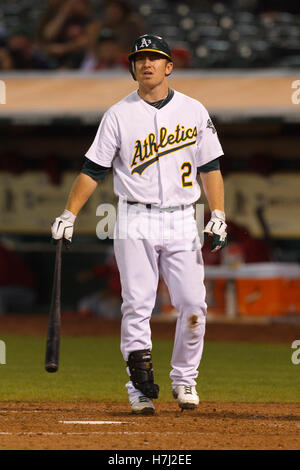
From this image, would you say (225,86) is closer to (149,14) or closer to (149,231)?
(149,14)

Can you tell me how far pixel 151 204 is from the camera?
563 centimetres

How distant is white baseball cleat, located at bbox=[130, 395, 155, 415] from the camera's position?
5.69m

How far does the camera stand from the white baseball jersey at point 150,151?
5605 millimetres

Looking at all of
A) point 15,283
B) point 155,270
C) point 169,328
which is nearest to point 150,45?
point 155,270

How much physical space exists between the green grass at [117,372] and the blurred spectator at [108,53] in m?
3.52

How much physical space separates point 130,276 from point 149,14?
10.2m

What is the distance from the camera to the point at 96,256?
13.6m

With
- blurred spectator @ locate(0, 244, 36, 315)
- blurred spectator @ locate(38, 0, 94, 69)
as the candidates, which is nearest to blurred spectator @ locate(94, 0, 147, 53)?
blurred spectator @ locate(38, 0, 94, 69)

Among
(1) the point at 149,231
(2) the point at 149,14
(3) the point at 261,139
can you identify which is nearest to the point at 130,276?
(1) the point at 149,231

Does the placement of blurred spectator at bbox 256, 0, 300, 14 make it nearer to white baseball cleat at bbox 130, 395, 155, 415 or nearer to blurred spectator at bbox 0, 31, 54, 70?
blurred spectator at bbox 0, 31, 54, 70

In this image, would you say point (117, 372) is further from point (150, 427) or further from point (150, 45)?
point (150, 45)

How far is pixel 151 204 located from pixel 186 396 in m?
1.01
